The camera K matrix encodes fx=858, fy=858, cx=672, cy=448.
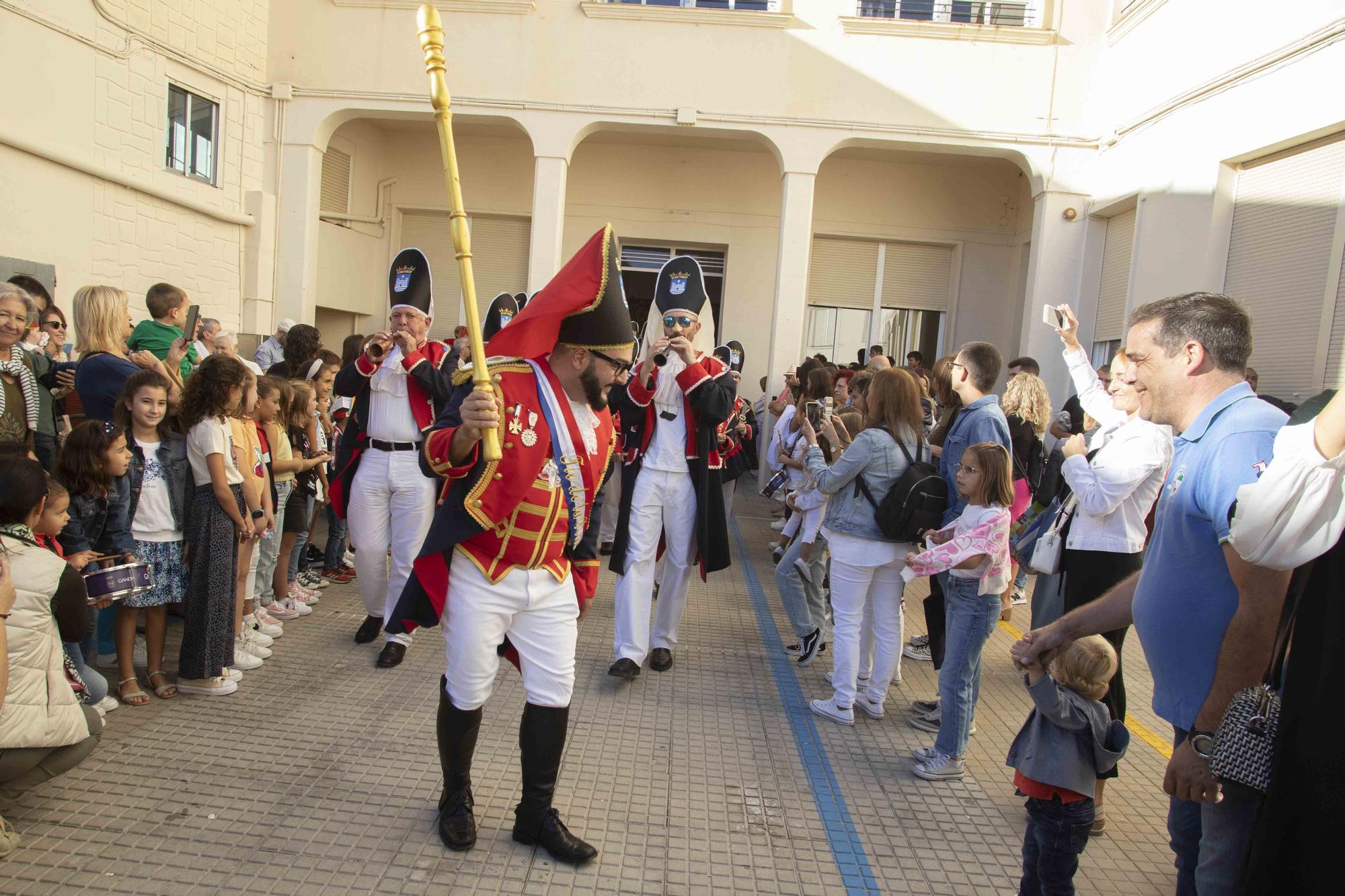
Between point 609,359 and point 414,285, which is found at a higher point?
point 414,285

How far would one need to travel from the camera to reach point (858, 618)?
4.62 m

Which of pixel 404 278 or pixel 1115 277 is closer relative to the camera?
pixel 404 278

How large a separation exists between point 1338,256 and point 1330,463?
798cm

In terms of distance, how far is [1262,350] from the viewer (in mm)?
8688

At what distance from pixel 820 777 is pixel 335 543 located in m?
4.48

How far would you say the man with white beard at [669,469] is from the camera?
194 inches

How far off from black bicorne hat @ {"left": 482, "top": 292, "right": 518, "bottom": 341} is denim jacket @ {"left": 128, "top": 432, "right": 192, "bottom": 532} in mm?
2775

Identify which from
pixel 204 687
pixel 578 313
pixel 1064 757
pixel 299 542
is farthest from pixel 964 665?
pixel 299 542

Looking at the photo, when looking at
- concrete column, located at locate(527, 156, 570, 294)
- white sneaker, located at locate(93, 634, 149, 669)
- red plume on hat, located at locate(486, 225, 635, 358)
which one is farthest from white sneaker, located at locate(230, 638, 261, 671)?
concrete column, located at locate(527, 156, 570, 294)

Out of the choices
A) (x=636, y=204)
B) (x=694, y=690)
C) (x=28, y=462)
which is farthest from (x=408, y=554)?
(x=636, y=204)

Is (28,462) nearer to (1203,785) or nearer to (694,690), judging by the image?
(694,690)

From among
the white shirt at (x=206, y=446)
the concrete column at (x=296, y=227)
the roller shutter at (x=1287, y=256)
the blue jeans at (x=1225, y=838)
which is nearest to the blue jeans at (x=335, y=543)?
the white shirt at (x=206, y=446)

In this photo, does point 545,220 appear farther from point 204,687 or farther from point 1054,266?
point 204,687

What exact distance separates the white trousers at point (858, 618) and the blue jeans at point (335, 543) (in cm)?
405
